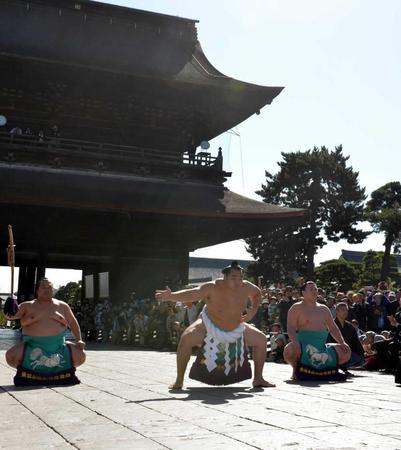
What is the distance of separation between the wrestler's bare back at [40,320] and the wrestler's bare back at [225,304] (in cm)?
143

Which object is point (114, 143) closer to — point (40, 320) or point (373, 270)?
point (40, 320)

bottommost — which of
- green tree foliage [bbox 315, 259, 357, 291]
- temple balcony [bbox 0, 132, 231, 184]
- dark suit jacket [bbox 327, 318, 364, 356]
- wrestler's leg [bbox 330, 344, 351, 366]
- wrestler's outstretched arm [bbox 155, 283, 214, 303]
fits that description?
wrestler's leg [bbox 330, 344, 351, 366]

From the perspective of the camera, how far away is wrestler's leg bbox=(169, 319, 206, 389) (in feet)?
19.2

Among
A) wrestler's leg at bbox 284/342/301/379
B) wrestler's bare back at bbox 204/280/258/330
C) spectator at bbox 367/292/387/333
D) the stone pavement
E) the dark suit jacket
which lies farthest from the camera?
spectator at bbox 367/292/387/333

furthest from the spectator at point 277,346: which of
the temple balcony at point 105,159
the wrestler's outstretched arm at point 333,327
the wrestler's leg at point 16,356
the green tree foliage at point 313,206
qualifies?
the green tree foliage at point 313,206

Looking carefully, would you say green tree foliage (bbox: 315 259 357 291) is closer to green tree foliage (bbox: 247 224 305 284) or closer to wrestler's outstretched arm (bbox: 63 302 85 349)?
green tree foliage (bbox: 247 224 305 284)

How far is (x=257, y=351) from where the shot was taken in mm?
6137

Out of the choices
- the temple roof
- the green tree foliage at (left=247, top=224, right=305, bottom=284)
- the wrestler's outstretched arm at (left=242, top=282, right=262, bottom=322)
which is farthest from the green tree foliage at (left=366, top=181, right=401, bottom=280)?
the wrestler's outstretched arm at (left=242, top=282, right=262, bottom=322)

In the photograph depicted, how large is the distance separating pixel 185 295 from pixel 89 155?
1295 cm

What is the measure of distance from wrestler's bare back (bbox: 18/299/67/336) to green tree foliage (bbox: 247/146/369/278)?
28948mm

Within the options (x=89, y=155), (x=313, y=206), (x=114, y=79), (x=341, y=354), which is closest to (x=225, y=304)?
(x=341, y=354)

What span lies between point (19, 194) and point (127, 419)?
1284cm

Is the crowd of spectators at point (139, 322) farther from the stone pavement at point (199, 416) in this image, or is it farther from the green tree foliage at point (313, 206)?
the green tree foliage at point (313, 206)

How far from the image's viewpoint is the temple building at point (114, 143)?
17.4 meters
